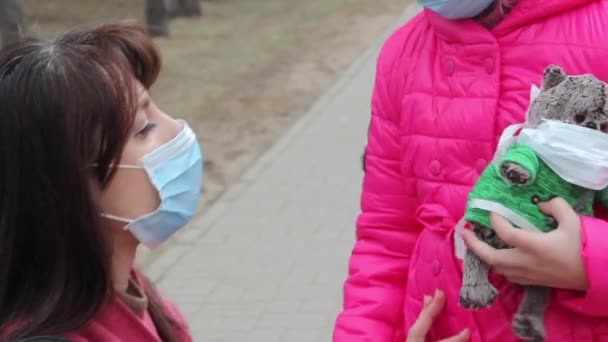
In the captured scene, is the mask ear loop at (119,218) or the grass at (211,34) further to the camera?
the grass at (211,34)

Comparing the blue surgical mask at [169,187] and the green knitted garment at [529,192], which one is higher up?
the green knitted garment at [529,192]

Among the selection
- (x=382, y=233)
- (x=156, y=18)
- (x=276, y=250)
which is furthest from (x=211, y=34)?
(x=382, y=233)

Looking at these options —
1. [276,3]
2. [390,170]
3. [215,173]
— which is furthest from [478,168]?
[276,3]

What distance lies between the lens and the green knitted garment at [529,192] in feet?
6.18

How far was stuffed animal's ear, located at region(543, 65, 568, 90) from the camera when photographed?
188 centimetres

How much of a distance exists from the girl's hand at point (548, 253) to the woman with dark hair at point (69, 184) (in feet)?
2.52

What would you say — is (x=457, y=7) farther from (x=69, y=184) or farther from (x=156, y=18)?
(x=156, y=18)

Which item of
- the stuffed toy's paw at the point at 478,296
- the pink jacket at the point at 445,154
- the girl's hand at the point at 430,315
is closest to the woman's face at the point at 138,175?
the pink jacket at the point at 445,154

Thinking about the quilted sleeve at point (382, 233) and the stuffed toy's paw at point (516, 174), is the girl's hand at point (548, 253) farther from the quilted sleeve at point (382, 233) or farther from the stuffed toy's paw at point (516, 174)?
the quilted sleeve at point (382, 233)

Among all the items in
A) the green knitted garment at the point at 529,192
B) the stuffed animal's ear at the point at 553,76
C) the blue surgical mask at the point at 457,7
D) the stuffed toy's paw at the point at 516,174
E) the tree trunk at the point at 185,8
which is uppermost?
the blue surgical mask at the point at 457,7

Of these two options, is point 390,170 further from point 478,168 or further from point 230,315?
point 230,315

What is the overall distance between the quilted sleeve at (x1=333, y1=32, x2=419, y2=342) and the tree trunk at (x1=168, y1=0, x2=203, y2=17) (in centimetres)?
1420

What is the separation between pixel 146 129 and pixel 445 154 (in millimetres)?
667

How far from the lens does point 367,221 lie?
2.25m
